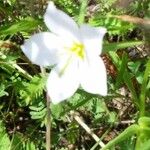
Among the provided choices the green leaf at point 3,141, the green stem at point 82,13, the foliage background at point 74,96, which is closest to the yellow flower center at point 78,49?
the green stem at point 82,13

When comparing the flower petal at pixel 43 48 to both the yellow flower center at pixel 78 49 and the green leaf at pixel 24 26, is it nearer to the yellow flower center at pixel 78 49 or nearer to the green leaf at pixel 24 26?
the yellow flower center at pixel 78 49

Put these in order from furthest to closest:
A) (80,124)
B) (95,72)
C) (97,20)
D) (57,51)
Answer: (80,124) < (97,20) < (57,51) < (95,72)

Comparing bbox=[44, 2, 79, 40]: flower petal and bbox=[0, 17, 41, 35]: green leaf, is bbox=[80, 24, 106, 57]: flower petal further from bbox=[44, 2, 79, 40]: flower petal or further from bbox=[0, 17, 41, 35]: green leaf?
bbox=[0, 17, 41, 35]: green leaf

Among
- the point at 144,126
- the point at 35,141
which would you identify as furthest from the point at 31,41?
the point at 35,141

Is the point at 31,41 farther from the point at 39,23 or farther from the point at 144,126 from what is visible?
the point at 144,126

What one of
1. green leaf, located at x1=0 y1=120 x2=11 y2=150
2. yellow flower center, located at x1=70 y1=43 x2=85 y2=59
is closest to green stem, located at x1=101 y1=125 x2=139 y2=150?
yellow flower center, located at x1=70 y1=43 x2=85 y2=59

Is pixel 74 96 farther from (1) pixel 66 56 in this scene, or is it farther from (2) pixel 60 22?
(2) pixel 60 22
